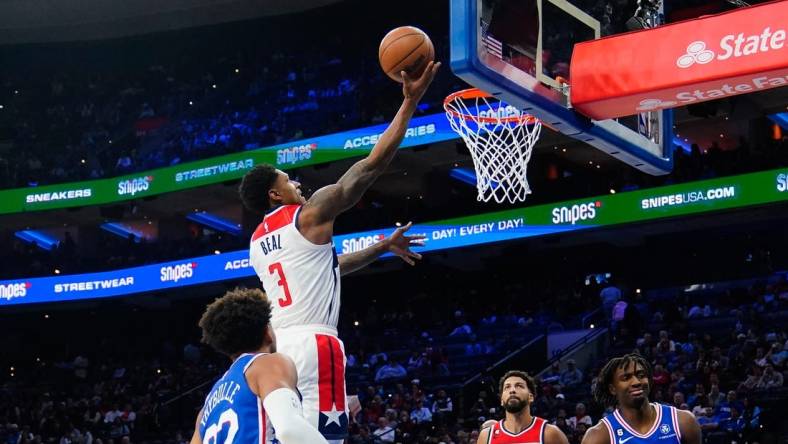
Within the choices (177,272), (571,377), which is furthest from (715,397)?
(177,272)

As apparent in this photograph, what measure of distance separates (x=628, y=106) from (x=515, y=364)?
38.1 ft

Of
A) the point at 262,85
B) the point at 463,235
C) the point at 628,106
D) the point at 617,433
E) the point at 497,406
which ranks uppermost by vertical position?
the point at 262,85

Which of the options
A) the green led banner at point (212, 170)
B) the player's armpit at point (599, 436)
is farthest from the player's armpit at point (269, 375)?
the green led banner at point (212, 170)

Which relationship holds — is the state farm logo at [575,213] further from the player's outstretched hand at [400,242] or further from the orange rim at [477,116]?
the player's outstretched hand at [400,242]

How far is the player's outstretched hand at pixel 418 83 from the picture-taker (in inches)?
189

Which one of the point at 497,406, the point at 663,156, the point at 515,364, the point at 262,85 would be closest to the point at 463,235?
the point at 515,364

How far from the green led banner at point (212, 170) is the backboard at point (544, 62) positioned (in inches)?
498

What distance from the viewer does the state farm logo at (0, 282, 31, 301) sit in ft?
83.0

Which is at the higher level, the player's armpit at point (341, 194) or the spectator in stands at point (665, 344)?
the spectator in stands at point (665, 344)

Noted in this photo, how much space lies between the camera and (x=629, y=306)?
18.4 meters

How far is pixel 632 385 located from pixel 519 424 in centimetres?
147

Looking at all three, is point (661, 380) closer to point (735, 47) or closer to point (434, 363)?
point (434, 363)

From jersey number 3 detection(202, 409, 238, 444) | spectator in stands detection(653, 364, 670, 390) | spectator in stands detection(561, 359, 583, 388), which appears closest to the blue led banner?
spectator in stands detection(561, 359, 583, 388)

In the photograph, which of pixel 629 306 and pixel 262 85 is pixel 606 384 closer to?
pixel 629 306
